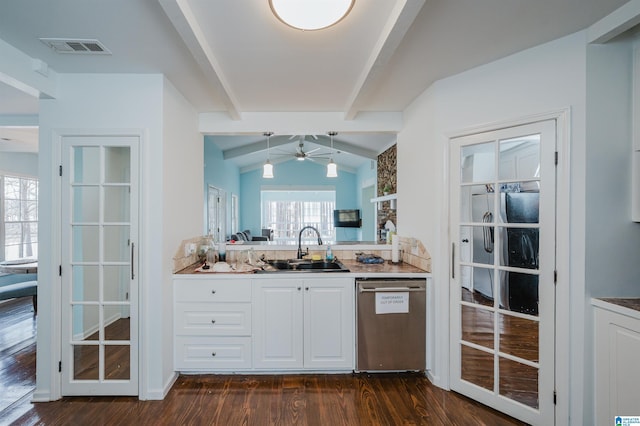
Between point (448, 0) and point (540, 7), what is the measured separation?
0.54 metres

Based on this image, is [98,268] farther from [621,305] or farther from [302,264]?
[621,305]

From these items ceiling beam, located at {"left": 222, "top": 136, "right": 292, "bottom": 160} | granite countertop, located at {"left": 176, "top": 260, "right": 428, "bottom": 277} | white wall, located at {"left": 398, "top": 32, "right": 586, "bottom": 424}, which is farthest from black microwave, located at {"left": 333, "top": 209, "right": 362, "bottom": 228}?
granite countertop, located at {"left": 176, "top": 260, "right": 428, "bottom": 277}

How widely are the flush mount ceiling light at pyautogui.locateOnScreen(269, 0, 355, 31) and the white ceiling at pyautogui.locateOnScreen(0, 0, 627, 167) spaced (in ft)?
0.62

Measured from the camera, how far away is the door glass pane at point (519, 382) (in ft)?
6.41

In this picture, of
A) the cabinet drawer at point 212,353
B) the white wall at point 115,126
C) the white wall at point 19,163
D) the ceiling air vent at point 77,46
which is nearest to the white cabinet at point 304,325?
the cabinet drawer at point 212,353

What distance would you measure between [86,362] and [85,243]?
3.02 ft

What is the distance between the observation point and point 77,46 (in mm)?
1884

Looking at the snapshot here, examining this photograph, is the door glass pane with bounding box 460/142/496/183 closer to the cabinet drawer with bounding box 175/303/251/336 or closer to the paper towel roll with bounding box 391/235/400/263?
the paper towel roll with bounding box 391/235/400/263

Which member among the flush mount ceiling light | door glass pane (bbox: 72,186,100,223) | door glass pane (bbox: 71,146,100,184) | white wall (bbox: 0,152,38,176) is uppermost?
the flush mount ceiling light

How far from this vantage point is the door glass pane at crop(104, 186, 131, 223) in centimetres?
226

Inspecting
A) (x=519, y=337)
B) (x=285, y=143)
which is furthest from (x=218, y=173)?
(x=519, y=337)

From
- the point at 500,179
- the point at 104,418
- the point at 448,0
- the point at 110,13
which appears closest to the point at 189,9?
the point at 110,13

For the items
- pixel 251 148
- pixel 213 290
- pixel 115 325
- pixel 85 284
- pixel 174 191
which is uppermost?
pixel 251 148

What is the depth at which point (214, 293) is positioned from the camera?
8.18 ft
